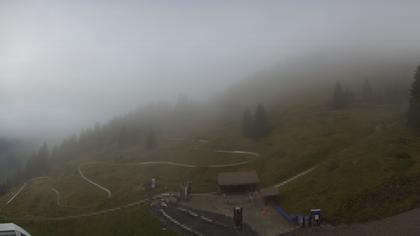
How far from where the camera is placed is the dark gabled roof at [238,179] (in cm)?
7512

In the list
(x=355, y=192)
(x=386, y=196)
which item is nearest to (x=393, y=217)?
(x=386, y=196)

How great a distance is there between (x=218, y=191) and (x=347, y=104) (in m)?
82.4

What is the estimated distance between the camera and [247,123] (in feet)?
412

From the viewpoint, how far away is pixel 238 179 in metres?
76.9

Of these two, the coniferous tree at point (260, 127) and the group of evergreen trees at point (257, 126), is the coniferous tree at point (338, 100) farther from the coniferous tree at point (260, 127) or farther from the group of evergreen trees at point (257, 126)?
the coniferous tree at point (260, 127)

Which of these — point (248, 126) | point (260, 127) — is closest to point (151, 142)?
point (248, 126)

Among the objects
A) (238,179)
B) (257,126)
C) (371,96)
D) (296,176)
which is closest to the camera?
(296,176)

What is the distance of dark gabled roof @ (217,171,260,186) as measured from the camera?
75125mm

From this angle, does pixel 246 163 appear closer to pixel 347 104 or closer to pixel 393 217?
pixel 393 217

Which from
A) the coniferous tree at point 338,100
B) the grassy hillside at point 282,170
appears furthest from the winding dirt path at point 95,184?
the coniferous tree at point 338,100

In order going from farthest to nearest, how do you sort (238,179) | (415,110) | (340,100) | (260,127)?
1. (340,100)
2. (260,127)
3. (415,110)
4. (238,179)

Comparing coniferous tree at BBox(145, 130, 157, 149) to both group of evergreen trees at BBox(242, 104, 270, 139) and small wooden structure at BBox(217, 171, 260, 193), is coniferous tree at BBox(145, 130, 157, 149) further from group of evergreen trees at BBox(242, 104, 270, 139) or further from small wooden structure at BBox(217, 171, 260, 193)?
small wooden structure at BBox(217, 171, 260, 193)

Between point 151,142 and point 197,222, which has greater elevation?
point 151,142

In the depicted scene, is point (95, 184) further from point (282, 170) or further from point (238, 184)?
point (282, 170)
